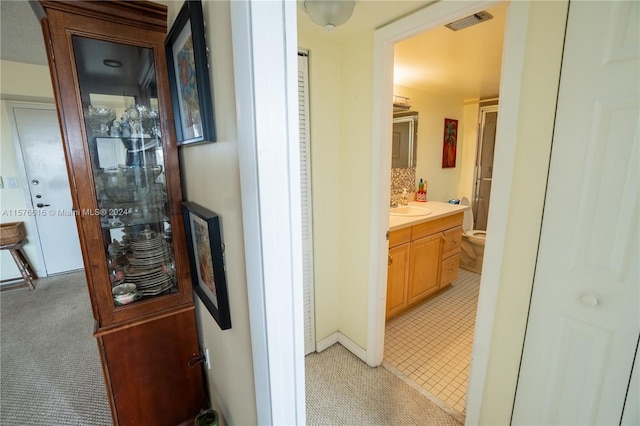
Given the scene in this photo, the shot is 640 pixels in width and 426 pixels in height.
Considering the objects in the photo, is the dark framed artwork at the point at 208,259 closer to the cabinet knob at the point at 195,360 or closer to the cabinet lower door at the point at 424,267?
the cabinet knob at the point at 195,360

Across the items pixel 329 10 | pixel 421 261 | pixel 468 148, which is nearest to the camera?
pixel 329 10

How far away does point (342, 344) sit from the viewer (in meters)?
2.19

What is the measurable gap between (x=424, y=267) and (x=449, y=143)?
6.00ft

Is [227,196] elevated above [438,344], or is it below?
above

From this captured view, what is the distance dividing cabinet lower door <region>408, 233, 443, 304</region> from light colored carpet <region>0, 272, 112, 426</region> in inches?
91.1

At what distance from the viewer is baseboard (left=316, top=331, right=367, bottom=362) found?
202cm

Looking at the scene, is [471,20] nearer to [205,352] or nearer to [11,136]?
[205,352]

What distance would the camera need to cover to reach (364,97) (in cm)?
174

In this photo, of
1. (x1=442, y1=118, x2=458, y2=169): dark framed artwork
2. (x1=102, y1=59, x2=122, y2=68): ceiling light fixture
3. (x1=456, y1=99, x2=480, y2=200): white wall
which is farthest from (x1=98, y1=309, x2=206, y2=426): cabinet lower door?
(x1=456, y1=99, x2=480, y2=200): white wall

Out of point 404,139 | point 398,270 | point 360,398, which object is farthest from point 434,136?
point 360,398

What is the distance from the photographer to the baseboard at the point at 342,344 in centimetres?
202

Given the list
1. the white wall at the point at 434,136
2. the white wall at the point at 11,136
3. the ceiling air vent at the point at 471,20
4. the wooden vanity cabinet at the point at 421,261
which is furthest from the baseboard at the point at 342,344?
the white wall at the point at 11,136

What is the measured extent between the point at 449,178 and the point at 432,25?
106 inches

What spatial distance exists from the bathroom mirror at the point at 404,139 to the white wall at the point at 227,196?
2.41 meters
